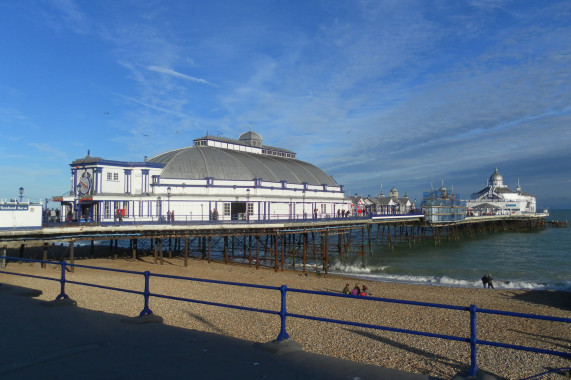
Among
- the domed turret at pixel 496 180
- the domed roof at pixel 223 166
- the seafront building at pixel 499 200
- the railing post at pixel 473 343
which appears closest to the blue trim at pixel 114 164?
the domed roof at pixel 223 166

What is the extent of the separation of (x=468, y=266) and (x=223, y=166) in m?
23.5

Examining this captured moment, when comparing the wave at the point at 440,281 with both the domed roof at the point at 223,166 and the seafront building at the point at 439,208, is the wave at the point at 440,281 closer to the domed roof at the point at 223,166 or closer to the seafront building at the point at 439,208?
the domed roof at the point at 223,166

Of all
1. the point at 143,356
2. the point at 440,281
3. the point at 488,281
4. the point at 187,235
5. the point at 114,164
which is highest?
the point at 114,164

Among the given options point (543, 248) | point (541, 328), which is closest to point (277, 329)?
point (541, 328)

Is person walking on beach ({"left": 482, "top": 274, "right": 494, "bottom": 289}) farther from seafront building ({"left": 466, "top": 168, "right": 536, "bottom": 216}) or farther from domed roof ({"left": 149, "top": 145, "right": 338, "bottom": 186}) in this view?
seafront building ({"left": 466, "top": 168, "right": 536, "bottom": 216})

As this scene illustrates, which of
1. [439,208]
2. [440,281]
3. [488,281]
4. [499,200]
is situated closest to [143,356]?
[488,281]

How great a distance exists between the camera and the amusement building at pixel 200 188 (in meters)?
29.4

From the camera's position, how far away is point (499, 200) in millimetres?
101688

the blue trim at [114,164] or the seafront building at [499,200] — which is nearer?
the blue trim at [114,164]

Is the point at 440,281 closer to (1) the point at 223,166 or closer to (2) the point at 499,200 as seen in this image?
(1) the point at 223,166

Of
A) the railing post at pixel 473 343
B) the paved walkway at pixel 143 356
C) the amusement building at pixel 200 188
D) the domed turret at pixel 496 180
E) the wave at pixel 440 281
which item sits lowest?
the wave at pixel 440 281

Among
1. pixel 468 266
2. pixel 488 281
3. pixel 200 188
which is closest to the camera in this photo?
pixel 488 281

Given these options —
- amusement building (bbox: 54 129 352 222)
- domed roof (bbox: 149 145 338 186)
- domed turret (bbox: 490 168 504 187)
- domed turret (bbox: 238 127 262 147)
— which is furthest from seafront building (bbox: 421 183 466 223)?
domed turret (bbox: 490 168 504 187)

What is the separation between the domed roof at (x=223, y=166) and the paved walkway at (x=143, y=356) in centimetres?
2666
